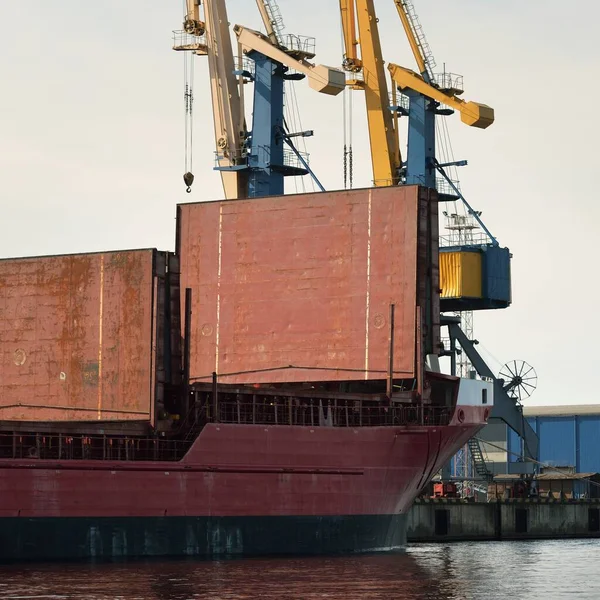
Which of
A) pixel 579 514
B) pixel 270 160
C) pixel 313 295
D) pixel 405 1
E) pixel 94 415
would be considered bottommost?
pixel 579 514

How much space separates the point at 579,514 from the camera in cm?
6756

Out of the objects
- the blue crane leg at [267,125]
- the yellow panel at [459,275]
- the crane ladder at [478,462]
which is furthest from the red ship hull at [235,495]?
the crane ladder at [478,462]

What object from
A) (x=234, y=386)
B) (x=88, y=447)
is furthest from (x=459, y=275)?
(x=88, y=447)

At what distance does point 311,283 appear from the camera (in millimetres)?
49406

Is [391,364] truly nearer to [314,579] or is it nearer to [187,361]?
[187,361]

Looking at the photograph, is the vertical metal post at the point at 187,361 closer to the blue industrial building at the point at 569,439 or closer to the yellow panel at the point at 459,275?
the yellow panel at the point at 459,275

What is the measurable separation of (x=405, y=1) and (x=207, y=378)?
24285 mm

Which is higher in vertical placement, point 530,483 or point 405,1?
point 405,1

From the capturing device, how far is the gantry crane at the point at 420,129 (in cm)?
6538

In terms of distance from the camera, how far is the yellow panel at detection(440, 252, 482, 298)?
68750 millimetres

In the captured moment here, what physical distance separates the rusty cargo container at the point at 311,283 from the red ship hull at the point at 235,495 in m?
2.86

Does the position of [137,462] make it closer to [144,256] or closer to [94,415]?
[94,415]

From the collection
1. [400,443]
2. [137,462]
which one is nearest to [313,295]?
[400,443]

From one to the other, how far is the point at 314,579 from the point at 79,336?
39.0ft
